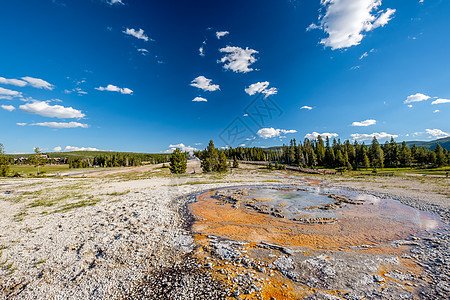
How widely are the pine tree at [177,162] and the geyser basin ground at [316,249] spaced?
135 feet

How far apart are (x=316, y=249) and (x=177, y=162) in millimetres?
51327

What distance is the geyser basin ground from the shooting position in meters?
5.96

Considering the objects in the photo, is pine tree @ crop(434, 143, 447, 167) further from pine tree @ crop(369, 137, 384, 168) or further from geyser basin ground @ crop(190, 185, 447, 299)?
geyser basin ground @ crop(190, 185, 447, 299)

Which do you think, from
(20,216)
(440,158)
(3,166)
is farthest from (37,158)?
(440,158)

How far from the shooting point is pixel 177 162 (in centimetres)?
5566

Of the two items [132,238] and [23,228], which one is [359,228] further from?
[23,228]

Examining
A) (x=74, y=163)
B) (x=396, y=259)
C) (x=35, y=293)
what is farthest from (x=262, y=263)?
(x=74, y=163)

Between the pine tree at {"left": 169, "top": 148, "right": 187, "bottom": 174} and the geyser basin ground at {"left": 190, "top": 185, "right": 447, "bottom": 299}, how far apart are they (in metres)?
41.3

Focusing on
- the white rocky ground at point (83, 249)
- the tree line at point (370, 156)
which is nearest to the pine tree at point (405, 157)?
the tree line at point (370, 156)

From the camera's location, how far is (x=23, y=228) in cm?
1085

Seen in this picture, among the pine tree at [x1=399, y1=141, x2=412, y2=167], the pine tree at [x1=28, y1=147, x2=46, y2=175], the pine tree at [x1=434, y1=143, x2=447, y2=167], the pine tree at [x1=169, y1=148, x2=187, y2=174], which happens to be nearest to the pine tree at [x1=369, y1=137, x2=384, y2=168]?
the pine tree at [x1=399, y1=141, x2=412, y2=167]

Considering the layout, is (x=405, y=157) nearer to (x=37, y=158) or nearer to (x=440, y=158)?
(x=440, y=158)

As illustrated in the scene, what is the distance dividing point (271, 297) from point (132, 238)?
8086mm

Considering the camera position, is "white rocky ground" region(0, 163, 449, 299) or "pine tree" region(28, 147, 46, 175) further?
"pine tree" region(28, 147, 46, 175)
